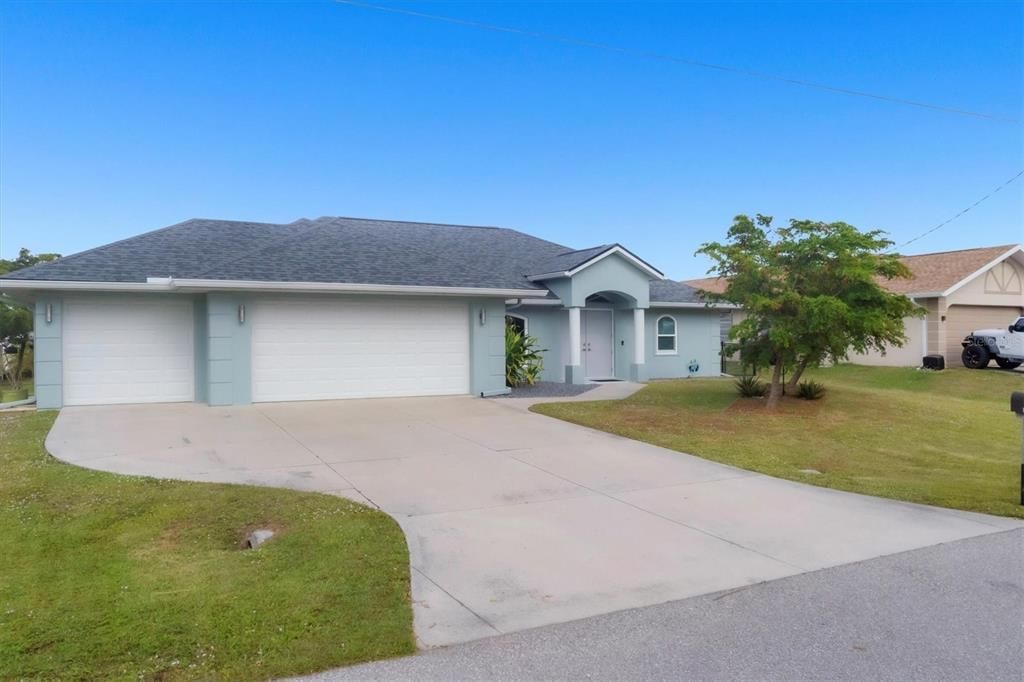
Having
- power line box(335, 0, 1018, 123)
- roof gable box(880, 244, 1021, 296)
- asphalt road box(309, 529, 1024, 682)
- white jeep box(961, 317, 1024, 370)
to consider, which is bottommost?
asphalt road box(309, 529, 1024, 682)

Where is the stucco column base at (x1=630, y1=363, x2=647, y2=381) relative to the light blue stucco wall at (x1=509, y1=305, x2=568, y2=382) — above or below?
below

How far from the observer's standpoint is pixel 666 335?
2212 cm

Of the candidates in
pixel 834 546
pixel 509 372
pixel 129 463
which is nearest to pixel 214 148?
pixel 509 372

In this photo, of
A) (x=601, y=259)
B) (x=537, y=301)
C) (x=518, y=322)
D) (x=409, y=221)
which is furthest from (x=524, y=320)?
(x=409, y=221)

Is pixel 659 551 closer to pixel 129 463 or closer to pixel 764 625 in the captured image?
pixel 764 625

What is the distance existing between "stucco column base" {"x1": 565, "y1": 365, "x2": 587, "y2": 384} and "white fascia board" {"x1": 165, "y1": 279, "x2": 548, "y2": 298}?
2.91 meters

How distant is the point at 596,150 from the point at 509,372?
29.4ft

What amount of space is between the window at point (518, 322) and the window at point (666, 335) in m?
4.72

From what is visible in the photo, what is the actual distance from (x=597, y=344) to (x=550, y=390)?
3.80 metres

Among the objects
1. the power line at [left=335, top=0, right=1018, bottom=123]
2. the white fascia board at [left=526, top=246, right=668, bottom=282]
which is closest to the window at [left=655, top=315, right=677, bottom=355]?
the white fascia board at [left=526, top=246, right=668, bottom=282]

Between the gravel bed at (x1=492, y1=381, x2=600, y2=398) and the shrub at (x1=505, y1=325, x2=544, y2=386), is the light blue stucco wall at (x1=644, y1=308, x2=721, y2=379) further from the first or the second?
the shrub at (x1=505, y1=325, x2=544, y2=386)

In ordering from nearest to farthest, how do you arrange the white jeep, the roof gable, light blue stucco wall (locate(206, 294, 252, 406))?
light blue stucco wall (locate(206, 294, 252, 406))
the white jeep
the roof gable

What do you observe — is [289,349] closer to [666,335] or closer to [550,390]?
[550,390]

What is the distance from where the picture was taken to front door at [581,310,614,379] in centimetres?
2056
